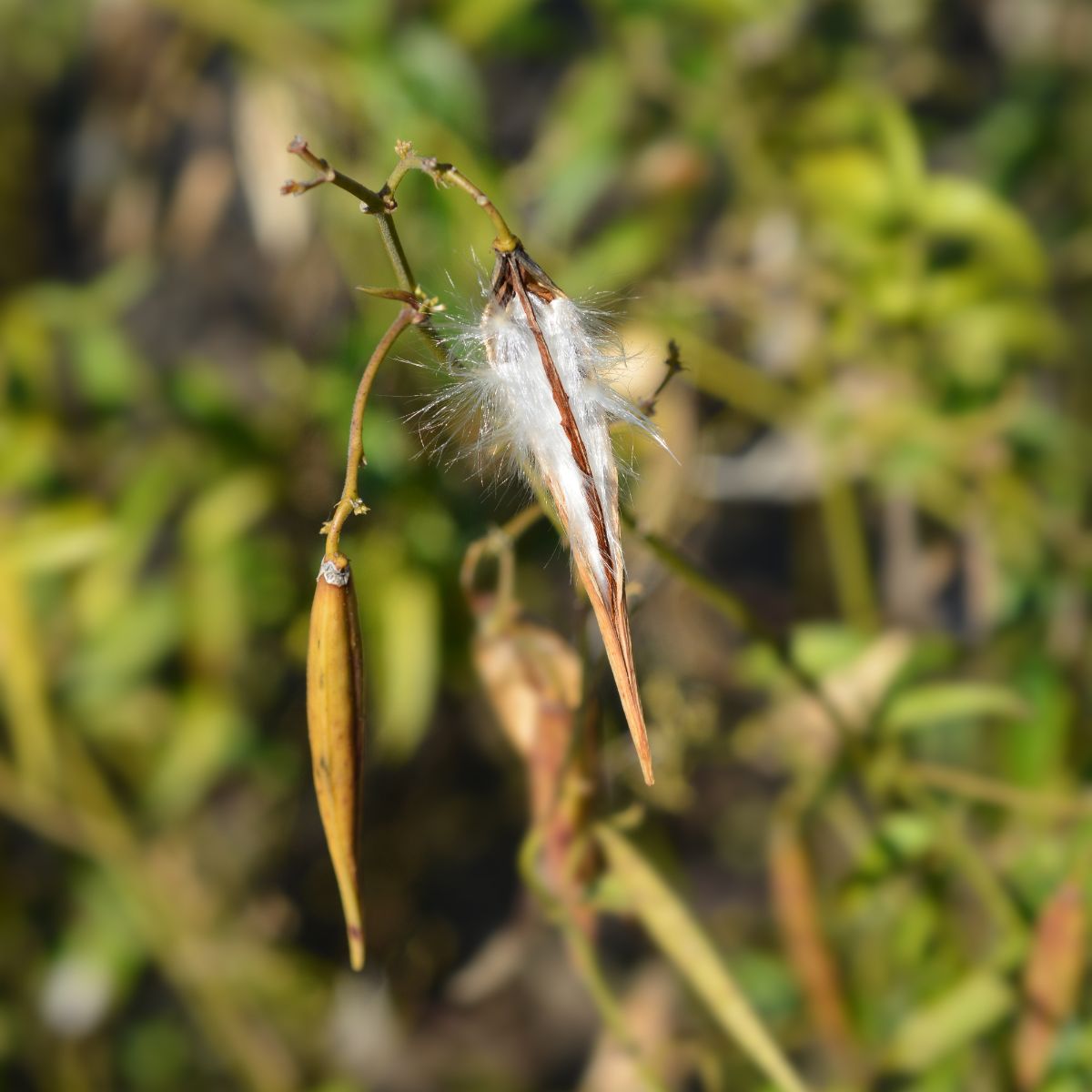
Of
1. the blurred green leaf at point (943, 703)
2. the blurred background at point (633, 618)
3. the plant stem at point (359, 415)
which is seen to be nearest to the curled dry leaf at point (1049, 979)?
the blurred background at point (633, 618)

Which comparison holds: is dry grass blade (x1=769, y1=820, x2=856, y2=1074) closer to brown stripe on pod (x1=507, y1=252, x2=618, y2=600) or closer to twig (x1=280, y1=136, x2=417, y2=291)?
brown stripe on pod (x1=507, y1=252, x2=618, y2=600)

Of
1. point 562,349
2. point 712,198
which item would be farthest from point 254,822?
point 562,349

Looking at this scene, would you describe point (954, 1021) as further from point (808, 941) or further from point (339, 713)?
point (339, 713)

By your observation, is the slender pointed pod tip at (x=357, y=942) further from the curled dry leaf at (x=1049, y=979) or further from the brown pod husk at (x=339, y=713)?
the curled dry leaf at (x=1049, y=979)

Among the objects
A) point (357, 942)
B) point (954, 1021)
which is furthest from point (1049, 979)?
point (357, 942)

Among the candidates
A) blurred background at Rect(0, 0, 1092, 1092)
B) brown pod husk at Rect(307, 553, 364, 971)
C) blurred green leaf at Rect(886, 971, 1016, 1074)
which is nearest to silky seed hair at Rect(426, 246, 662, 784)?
brown pod husk at Rect(307, 553, 364, 971)

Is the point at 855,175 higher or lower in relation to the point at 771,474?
higher

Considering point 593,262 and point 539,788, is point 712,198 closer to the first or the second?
point 593,262
